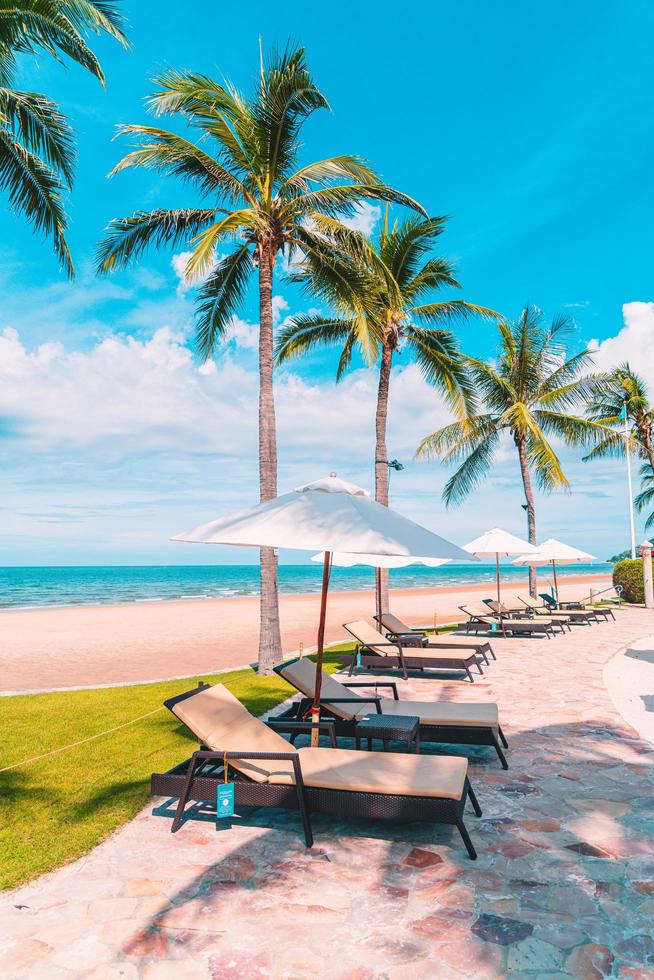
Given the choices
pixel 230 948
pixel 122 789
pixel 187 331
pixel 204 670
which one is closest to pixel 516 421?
pixel 187 331

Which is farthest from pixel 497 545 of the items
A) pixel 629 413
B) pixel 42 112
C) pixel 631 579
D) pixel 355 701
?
pixel 629 413

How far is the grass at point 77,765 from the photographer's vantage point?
3.95 m

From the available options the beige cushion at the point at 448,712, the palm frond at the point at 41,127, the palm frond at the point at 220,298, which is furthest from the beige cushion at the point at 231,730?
the palm frond at the point at 41,127

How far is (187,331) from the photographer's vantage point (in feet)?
42.3

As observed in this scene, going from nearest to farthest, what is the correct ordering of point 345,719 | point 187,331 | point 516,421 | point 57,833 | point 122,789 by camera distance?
point 57,833 → point 122,789 → point 345,719 → point 187,331 → point 516,421

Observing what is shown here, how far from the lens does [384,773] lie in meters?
4.01

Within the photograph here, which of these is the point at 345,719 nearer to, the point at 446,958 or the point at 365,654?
the point at 446,958

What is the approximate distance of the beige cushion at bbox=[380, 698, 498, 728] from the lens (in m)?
5.41

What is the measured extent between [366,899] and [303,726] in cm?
181

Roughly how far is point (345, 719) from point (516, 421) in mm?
16838

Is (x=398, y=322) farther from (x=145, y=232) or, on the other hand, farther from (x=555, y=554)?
(x=555, y=554)

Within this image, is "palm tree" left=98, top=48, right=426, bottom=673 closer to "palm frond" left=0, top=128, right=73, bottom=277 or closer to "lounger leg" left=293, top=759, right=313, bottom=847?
"palm frond" left=0, top=128, right=73, bottom=277

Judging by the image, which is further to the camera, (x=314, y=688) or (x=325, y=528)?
(x=314, y=688)

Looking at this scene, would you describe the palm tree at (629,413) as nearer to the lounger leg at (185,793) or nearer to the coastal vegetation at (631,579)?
the coastal vegetation at (631,579)
